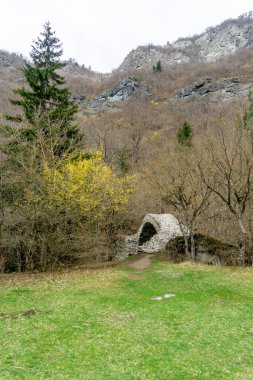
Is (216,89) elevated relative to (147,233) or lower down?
elevated

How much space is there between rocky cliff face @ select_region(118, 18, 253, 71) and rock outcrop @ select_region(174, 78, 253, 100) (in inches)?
2142

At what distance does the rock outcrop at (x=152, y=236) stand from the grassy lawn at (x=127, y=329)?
8.71m

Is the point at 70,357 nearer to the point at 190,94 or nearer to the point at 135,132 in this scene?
the point at 135,132

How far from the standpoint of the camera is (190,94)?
4067 inches

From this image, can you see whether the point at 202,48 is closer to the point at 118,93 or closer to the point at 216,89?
the point at 118,93

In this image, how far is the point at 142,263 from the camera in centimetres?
2353

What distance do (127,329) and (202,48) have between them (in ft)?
592

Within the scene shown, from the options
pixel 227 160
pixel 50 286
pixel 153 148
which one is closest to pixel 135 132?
pixel 153 148

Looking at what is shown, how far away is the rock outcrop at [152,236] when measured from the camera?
26281 millimetres

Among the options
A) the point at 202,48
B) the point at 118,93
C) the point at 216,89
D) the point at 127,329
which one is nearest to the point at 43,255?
the point at 127,329

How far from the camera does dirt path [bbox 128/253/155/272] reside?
22.2 metres

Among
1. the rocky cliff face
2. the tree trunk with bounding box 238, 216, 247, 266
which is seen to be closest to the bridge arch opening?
the tree trunk with bounding box 238, 216, 247, 266

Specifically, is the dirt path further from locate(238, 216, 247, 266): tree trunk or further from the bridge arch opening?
locate(238, 216, 247, 266): tree trunk

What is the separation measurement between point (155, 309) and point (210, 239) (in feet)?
44.0
